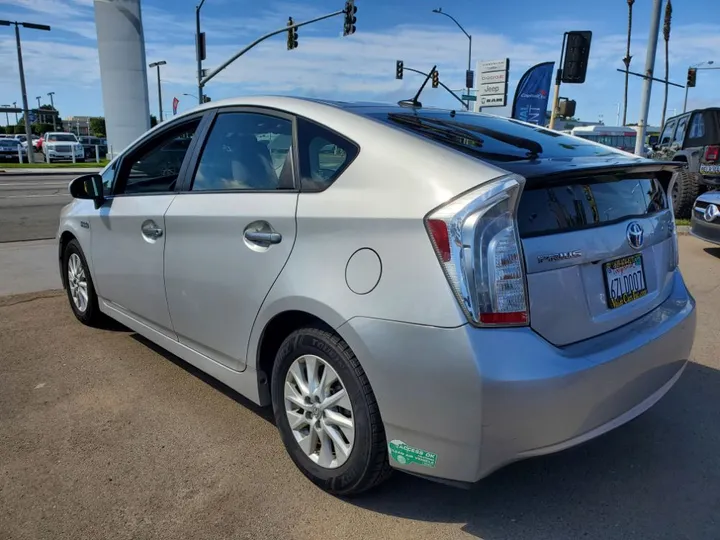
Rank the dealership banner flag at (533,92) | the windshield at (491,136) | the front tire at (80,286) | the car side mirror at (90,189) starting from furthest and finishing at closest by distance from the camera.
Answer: the dealership banner flag at (533,92), the front tire at (80,286), the car side mirror at (90,189), the windshield at (491,136)

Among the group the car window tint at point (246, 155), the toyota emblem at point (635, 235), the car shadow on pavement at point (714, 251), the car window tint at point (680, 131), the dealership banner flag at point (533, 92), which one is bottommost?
the car shadow on pavement at point (714, 251)

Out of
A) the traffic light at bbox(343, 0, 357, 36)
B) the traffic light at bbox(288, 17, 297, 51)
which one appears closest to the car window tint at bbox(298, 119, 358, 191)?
the traffic light at bbox(343, 0, 357, 36)

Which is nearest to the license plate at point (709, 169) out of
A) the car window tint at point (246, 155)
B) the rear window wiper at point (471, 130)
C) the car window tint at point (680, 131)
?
the car window tint at point (680, 131)

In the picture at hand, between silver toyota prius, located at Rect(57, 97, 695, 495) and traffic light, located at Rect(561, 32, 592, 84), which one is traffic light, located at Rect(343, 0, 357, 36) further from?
silver toyota prius, located at Rect(57, 97, 695, 495)

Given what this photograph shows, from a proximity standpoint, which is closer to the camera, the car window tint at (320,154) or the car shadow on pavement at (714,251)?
the car window tint at (320,154)

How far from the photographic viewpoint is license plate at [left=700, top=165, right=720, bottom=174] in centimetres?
985

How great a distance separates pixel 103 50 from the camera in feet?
96.9

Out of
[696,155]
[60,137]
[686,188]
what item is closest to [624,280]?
[686,188]

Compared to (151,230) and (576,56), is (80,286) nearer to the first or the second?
(151,230)

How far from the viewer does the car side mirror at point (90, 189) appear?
12.8 feet

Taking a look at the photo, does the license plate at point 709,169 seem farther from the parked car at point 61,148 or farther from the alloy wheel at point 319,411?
the parked car at point 61,148

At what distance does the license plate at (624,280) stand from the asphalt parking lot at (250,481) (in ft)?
2.86

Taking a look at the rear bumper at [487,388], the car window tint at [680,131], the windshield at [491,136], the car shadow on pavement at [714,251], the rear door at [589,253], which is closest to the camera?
the rear bumper at [487,388]

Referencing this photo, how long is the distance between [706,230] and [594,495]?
575 cm
